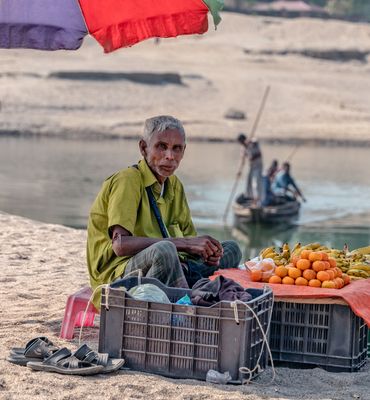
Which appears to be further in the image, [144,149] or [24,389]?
[144,149]

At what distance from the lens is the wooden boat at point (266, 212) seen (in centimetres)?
2138

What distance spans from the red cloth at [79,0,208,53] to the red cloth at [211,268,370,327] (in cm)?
138

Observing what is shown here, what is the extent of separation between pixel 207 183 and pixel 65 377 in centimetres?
2419

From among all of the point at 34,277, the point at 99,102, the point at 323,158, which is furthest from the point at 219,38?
the point at 34,277

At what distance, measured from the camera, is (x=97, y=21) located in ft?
18.7

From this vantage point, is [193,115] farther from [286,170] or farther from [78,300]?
[78,300]

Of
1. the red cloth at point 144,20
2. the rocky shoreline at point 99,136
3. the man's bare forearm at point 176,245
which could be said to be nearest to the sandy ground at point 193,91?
the rocky shoreline at point 99,136

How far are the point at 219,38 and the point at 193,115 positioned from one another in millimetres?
16866

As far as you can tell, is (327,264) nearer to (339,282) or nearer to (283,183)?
(339,282)

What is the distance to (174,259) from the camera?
502 cm

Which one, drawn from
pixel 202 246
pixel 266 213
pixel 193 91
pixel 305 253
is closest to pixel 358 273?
pixel 305 253

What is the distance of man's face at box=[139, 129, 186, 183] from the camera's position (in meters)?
5.22

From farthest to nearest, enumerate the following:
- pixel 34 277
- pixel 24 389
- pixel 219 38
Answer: pixel 219 38 < pixel 34 277 < pixel 24 389

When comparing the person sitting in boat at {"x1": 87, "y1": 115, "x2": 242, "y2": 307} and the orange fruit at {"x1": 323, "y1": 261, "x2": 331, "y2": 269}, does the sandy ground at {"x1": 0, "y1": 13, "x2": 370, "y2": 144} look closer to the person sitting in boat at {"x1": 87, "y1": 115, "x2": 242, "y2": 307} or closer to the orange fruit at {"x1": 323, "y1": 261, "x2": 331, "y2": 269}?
the person sitting in boat at {"x1": 87, "y1": 115, "x2": 242, "y2": 307}
